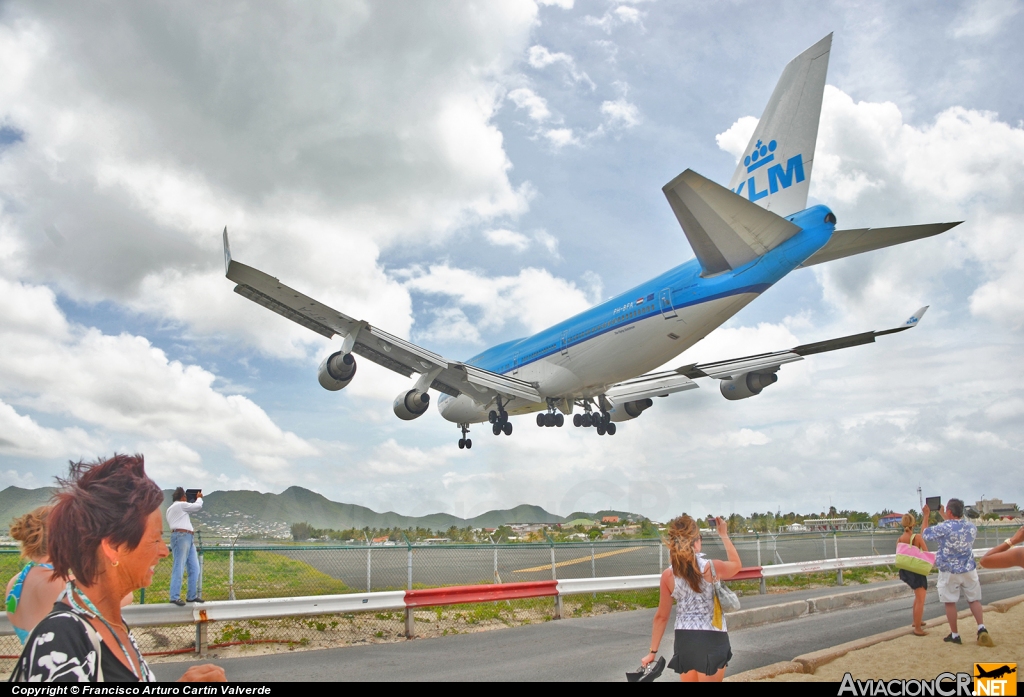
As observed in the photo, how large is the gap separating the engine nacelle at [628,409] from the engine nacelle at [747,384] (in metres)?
5.11

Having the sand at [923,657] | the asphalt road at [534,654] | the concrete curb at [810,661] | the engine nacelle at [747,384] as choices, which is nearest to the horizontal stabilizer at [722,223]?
the engine nacelle at [747,384]

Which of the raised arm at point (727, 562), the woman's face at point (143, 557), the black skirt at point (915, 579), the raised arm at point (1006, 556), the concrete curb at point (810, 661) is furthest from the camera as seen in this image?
the black skirt at point (915, 579)

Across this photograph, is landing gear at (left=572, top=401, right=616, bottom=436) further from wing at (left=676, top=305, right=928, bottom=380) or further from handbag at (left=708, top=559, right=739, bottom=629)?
handbag at (left=708, top=559, right=739, bottom=629)

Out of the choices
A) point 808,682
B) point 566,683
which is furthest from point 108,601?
point 808,682

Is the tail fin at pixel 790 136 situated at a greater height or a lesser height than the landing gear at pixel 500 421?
greater

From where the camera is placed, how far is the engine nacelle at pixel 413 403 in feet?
75.3

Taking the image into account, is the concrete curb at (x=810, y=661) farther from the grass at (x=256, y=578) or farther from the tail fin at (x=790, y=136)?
the tail fin at (x=790, y=136)

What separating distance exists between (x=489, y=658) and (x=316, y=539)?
6.31 metres

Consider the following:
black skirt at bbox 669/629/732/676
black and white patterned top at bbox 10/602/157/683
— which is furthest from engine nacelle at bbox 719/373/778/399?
black and white patterned top at bbox 10/602/157/683

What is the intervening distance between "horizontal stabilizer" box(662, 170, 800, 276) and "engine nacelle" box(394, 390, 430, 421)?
10.4 m

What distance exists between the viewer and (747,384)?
22.0 meters

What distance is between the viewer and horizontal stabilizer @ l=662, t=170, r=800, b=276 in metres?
15.5

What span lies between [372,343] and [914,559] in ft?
52.7

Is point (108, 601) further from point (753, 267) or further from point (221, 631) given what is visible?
point (753, 267)
